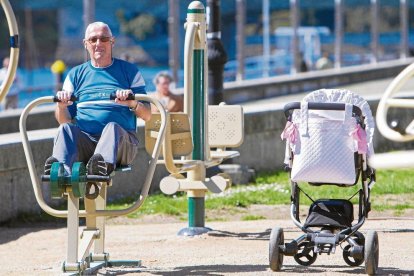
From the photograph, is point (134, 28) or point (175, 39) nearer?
point (175, 39)

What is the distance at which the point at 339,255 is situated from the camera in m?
9.77

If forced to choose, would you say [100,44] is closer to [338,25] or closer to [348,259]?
[348,259]

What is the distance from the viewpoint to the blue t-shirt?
895cm

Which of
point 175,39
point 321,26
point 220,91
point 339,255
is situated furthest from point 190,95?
point 321,26

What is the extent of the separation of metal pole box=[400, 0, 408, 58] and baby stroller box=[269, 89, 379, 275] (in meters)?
30.4

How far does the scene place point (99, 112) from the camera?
8.97 m

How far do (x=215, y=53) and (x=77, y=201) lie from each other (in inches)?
190

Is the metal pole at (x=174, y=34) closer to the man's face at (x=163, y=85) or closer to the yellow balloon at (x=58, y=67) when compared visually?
the yellow balloon at (x=58, y=67)

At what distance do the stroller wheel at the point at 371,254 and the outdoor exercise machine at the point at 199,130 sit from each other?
1.96 m

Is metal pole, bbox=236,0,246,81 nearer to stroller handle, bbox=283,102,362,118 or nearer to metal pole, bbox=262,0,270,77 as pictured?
metal pole, bbox=262,0,270,77

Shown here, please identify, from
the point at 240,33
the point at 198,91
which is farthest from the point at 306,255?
the point at 240,33

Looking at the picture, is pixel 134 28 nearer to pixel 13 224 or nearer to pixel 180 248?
pixel 13 224

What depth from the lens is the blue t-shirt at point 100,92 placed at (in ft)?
29.3

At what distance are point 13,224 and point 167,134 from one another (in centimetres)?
325
